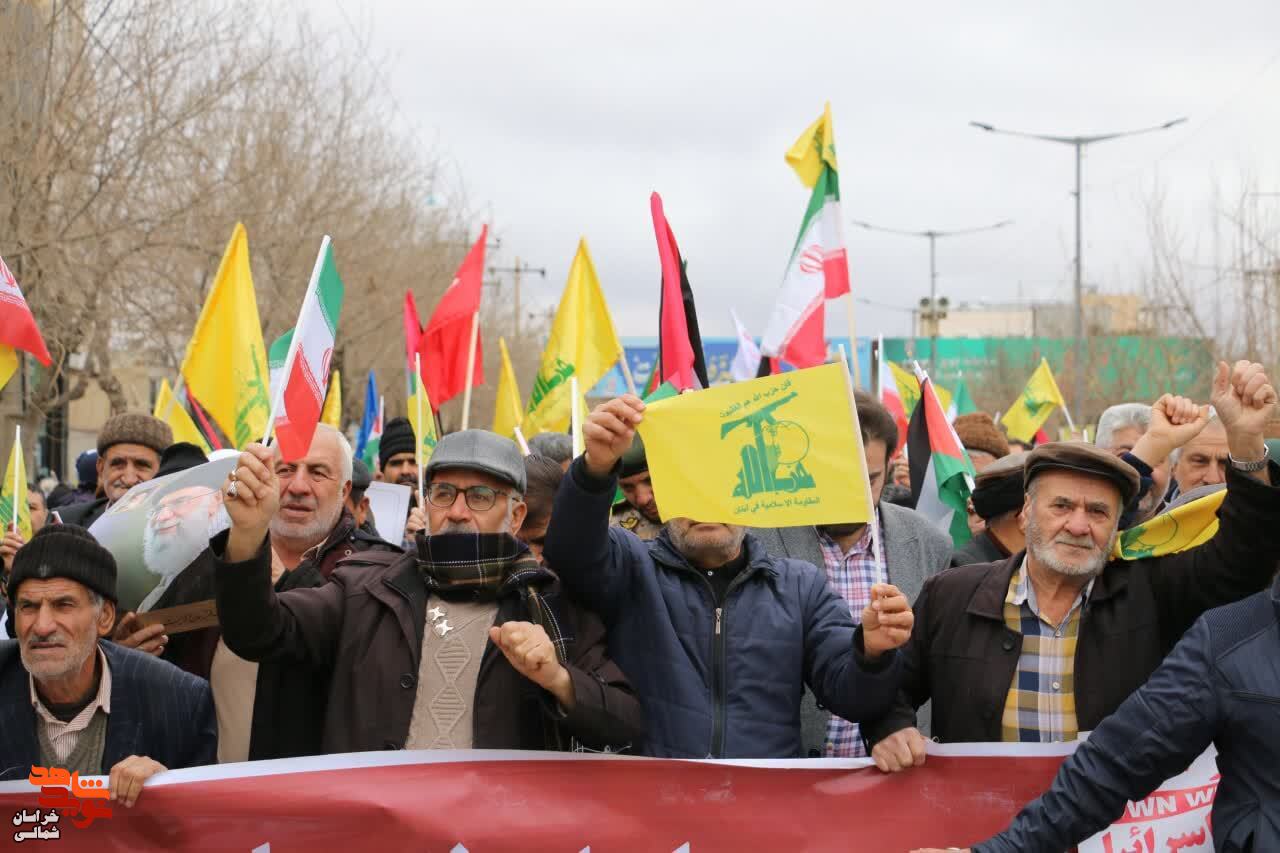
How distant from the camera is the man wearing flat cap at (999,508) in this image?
17.9 feet

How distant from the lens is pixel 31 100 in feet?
43.3

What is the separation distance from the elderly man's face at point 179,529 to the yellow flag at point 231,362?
1150 millimetres

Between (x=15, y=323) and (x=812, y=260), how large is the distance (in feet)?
11.9

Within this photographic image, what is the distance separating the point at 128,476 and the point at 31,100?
26.1ft

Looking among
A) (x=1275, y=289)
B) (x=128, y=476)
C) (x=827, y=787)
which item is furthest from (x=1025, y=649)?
(x=1275, y=289)

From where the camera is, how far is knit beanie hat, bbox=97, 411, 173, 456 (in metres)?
6.57

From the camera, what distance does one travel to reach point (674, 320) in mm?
5332

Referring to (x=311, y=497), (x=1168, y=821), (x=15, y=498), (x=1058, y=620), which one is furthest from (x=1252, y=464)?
(x=15, y=498)

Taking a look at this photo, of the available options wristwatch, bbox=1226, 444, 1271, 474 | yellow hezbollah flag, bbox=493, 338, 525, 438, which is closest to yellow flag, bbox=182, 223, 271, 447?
wristwatch, bbox=1226, 444, 1271, 474

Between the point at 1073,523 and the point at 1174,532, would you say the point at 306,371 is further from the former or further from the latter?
the point at 1174,532

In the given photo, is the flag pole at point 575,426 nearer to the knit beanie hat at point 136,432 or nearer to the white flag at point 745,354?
the knit beanie hat at point 136,432

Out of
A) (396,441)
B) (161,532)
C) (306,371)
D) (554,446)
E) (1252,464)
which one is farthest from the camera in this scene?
(396,441)

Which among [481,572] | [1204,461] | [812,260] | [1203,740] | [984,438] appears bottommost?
[1203,740]

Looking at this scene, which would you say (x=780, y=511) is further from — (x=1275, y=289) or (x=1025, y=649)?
(x=1275, y=289)
